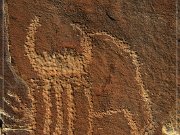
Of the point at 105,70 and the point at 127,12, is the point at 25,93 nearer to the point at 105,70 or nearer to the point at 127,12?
the point at 105,70

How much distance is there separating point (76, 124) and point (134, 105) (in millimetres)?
212

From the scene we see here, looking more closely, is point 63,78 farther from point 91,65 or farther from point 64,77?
point 91,65

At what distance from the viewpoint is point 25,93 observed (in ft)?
4.22

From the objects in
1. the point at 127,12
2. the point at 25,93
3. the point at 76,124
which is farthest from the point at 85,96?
the point at 127,12

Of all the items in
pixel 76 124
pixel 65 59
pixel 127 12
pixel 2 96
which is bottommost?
pixel 76 124

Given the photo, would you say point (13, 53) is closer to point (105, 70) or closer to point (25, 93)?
point (25, 93)

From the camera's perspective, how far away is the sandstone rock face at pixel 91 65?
1.25 metres

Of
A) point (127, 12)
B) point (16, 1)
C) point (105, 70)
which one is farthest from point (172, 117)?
point (16, 1)

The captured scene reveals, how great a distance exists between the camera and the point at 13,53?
1277 millimetres

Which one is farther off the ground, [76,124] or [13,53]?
[13,53]

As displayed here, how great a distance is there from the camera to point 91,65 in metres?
1.27

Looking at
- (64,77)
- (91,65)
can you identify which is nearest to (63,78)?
(64,77)

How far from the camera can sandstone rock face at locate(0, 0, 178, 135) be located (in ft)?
4.11

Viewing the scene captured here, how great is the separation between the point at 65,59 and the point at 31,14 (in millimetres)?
192
